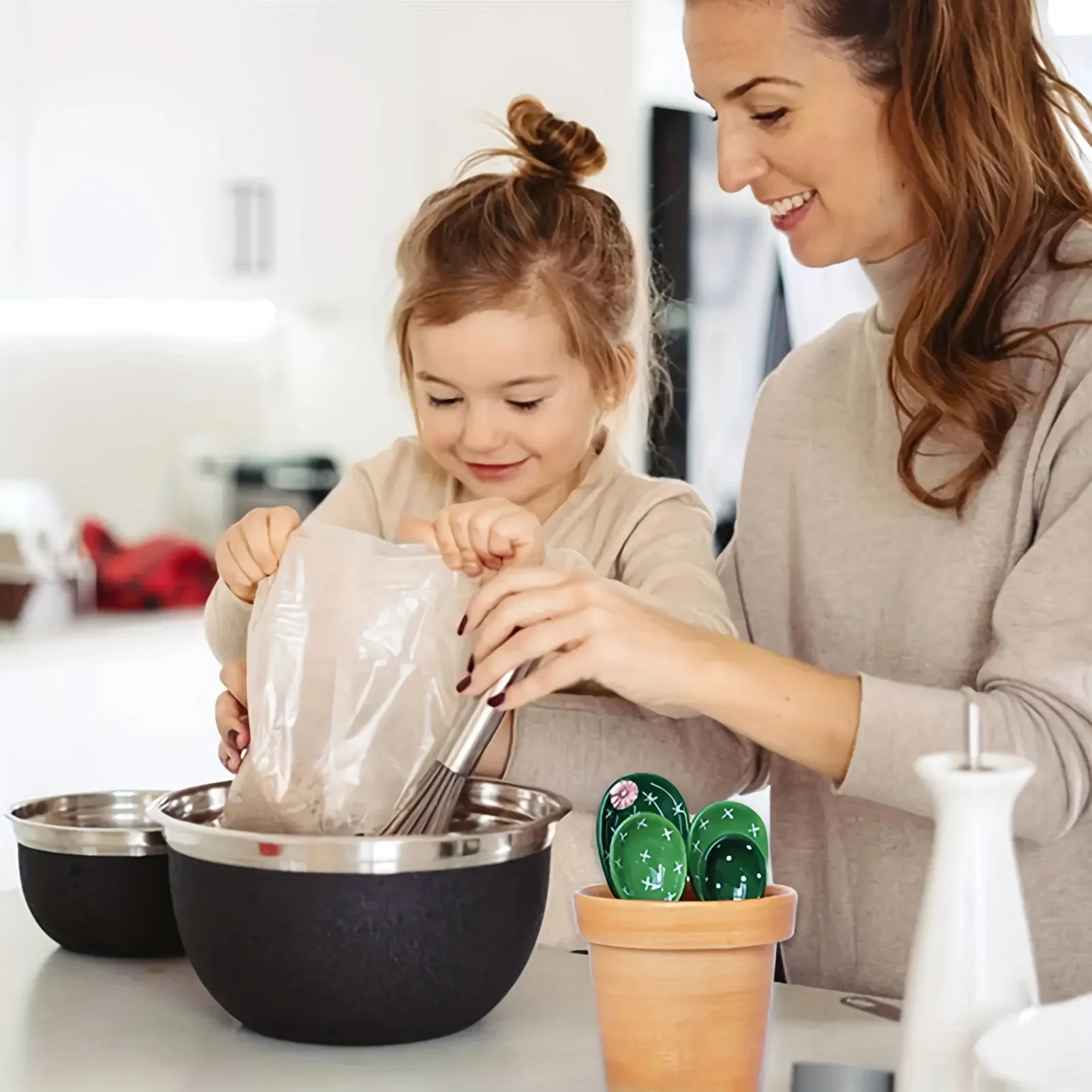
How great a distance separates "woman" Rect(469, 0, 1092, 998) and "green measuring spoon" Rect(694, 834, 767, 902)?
205mm

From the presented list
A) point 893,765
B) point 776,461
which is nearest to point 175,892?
point 893,765

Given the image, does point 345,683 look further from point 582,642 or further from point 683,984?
point 683,984

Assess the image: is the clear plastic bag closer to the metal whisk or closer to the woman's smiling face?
the metal whisk

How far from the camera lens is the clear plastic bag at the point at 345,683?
3.41ft

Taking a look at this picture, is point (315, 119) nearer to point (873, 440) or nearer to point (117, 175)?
point (117, 175)

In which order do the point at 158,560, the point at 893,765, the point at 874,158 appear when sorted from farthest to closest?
the point at 158,560
the point at 874,158
the point at 893,765

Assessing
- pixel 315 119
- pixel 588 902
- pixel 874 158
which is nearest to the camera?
pixel 588 902

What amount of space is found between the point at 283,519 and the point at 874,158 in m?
0.54

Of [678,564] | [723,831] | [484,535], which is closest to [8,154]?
[678,564]

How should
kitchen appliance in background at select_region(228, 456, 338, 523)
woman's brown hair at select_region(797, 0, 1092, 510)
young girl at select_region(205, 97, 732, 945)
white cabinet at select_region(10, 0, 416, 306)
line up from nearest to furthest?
woman's brown hair at select_region(797, 0, 1092, 510)
young girl at select_region(205, 97, 732, 945)
white cabinet at select_region(10, 0, 416, 306)
kitchen appliance in background at select_region(228, 456, 338, 523)

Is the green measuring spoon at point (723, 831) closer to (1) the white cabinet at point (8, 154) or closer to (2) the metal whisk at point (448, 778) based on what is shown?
(2) the metal whisk at point (448, 778)

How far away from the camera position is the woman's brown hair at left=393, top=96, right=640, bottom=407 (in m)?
1.55

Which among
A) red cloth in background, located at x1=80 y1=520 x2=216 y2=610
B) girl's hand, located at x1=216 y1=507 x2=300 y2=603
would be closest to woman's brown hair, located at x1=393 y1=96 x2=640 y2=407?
girl's hand, located at x1=216 y1=507 x2=300 y2=603

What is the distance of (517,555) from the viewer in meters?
1.17
